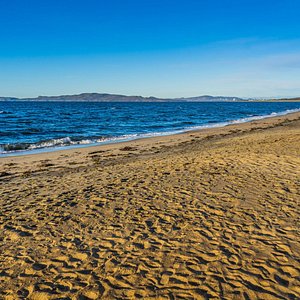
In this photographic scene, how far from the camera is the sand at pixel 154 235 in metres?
4.32

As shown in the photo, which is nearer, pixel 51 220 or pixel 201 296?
pixel 201 296

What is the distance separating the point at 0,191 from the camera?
9.16m

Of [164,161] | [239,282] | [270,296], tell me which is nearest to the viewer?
[270,296]

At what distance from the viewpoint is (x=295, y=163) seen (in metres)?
11.4

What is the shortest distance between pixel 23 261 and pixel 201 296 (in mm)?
3221

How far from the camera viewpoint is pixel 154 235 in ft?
19.2

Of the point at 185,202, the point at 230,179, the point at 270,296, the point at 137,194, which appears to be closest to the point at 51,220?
the point at 137,194

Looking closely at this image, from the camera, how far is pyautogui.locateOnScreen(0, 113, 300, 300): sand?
14.2 feet

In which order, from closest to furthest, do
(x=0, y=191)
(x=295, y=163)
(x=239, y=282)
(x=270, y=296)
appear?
(x=270, y=296) → (x=239, y=282) → (x=0, y=191) → (x=295, y=163)

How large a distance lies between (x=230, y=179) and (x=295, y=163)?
3.73 metres

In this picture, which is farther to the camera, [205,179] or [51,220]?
[205,179]

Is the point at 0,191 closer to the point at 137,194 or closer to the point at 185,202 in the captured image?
the point at 137,194

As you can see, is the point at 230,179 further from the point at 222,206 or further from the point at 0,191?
the point at 0,191

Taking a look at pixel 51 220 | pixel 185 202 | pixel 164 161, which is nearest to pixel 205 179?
pixel 185 202
